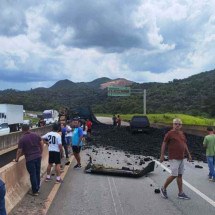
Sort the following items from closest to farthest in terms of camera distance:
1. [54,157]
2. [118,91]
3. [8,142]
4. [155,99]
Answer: [54,157] → [8,142] → [118,91] → [155,99]

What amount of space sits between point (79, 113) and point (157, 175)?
42.0 meters

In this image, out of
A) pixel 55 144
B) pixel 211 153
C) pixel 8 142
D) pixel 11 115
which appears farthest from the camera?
pixel 11 115

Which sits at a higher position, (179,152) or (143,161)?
(179,152)

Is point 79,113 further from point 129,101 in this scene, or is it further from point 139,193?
point 129,101

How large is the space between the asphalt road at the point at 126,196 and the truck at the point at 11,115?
125 ft

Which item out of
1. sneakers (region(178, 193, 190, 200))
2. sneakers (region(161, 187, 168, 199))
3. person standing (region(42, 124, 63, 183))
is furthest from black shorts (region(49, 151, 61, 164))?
sneakers (region(178, 193, 190, 200))

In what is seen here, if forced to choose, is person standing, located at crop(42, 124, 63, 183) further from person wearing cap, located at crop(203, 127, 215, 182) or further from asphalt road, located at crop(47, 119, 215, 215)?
person wearing cap, located at crop(203, 127, 215, 182)

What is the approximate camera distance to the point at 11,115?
55.3m

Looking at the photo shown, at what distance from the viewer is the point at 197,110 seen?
96.3 m

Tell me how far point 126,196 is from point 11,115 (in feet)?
148

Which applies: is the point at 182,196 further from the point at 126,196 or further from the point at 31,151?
the point at 31,151

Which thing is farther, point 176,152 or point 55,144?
point 55,144

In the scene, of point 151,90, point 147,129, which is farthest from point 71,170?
point 151,90

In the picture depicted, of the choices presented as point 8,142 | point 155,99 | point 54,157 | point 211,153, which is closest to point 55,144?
point 54,157
